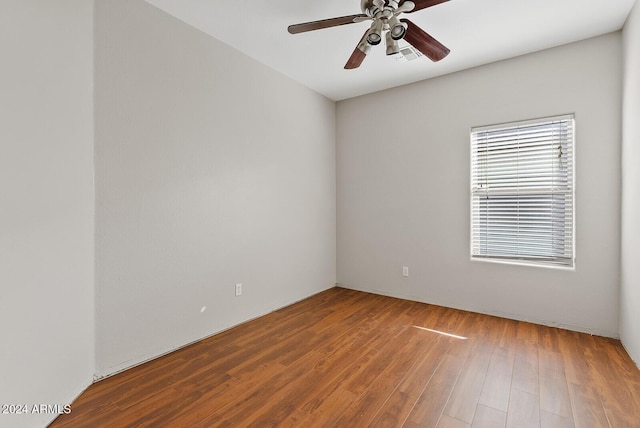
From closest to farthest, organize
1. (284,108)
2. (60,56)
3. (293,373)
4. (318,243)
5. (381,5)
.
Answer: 1. (60,56)
2. (381,5)
3. (293,373)
4. (284,108)
5. (318,243)

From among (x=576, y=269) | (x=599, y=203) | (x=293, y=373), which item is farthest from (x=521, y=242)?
(x=293, y=373)

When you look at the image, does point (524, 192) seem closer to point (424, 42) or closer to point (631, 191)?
point (631, 191)

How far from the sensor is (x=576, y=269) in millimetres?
2807

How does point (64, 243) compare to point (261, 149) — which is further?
point (261, 149)

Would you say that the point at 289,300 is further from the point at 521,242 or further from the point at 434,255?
the point at 521,242

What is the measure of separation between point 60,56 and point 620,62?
4.29 meters

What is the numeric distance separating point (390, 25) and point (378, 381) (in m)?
2.41

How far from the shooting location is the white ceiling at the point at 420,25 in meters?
2.29

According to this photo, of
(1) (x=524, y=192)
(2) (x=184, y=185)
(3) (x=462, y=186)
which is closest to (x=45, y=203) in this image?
(2) (x=184, y=185)

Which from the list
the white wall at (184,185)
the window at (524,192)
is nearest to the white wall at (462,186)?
the window at (524,192)

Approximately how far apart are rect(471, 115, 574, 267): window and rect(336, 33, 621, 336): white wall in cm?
10

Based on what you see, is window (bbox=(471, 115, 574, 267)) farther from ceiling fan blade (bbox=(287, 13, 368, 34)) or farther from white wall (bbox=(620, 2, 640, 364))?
ceiling fan blade (bbox=(287, 13, 368, 34))

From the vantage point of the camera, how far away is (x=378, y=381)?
2002 millimetres

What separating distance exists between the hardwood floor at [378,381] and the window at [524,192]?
0.82 m
